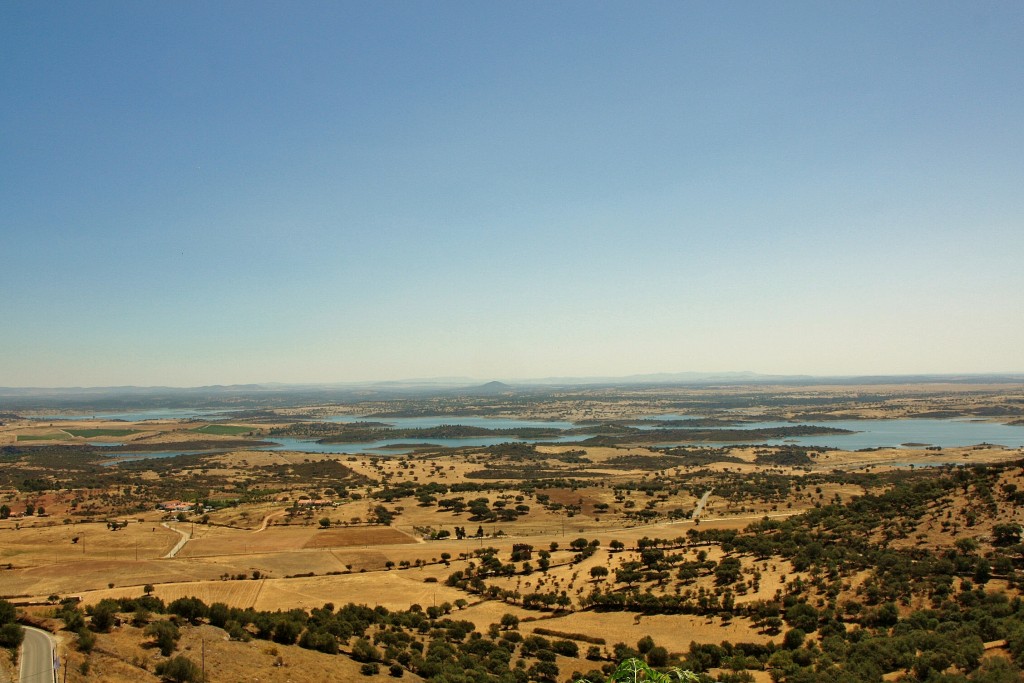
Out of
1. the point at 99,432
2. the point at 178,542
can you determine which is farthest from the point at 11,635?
the point at 99,432

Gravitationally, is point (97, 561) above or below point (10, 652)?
below

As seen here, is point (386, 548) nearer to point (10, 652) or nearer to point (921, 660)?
point (10, 652)

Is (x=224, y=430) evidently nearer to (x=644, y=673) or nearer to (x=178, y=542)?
(x=178, y=542)

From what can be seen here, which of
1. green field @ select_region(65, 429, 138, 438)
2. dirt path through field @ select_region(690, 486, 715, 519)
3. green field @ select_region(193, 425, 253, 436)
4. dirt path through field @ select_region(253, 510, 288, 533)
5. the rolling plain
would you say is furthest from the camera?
green field @ select_region(193, 425, 253, 436)

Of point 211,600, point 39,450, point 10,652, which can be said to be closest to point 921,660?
point 10,652

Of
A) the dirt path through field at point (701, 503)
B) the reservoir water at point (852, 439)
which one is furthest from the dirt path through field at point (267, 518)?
the reservoir water at point (852, 439)

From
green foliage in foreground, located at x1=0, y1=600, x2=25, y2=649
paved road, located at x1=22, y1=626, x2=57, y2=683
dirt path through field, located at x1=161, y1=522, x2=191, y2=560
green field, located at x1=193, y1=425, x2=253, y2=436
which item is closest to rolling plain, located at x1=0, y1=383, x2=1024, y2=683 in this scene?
dirt path through field, located at x1=161, y1=522, x2=191, y2=560

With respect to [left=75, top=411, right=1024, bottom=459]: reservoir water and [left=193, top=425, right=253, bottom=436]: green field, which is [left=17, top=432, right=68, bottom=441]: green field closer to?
[left=193, top=425, right=253, bottom=436]: green field
